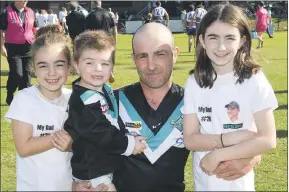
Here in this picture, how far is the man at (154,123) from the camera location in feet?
10.6

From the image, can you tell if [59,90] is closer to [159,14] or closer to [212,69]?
[212,69]

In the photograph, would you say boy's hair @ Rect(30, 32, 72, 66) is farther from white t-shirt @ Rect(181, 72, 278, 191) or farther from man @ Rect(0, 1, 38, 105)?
man @ Rect(0, 1, 38, 105)

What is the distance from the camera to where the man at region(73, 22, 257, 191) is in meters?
3.24

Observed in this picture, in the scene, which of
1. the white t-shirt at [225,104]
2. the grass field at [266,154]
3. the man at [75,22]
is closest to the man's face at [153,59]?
the white t-shirt at [225,104]

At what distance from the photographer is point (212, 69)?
3.03m

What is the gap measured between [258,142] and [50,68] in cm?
134

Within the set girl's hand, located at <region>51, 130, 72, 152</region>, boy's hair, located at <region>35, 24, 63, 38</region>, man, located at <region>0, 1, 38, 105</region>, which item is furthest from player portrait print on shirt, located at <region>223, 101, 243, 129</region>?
man, located at <region>0, 1, 38, 105</region>

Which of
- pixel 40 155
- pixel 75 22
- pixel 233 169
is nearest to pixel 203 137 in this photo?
pixel 233 169

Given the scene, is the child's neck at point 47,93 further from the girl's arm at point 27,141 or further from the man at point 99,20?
the man at point 99,20

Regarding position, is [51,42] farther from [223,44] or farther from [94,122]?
[223,44]

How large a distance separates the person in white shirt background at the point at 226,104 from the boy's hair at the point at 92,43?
55 cm

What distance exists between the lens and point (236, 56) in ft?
9.93

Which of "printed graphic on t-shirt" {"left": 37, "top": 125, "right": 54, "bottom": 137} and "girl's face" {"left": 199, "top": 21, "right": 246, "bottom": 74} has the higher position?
"girl's face" {"left": 199, "top": 21, "right": 246, "bottom": 74}

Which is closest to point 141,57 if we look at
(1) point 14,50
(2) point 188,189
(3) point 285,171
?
(2) point 188,189
